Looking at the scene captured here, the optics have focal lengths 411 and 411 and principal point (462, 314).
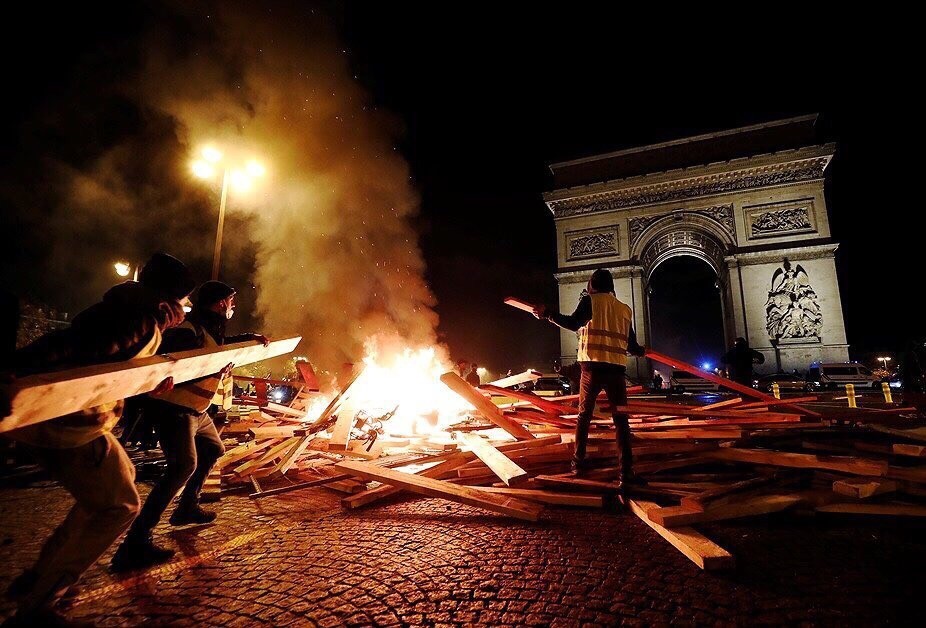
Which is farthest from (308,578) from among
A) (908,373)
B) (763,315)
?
(763,315)

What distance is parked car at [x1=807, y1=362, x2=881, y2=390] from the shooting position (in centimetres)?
1675

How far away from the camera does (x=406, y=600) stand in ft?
7.52

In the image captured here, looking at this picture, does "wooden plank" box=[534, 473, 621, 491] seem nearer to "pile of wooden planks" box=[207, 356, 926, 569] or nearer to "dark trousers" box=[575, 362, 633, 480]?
"pile of wooden planks" box=[207, 356, 926, 569]

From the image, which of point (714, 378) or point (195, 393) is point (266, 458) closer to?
point (195, 393)

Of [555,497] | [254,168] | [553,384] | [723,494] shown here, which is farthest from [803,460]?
[553,384]

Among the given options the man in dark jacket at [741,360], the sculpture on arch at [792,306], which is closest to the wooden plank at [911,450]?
the man in dark jacket at [741,360]

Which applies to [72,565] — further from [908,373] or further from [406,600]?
[908,373]

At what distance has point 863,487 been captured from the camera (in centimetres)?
349

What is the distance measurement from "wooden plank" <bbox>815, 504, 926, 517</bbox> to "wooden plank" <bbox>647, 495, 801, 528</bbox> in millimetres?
253

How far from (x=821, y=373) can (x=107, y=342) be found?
2336 centimetres

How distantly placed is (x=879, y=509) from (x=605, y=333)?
257 cm

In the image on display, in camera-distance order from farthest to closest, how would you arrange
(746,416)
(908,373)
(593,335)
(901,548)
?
(908,373) → (746,416) → (593,335) → (901,548)

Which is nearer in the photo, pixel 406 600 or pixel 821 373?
pixel 406 600

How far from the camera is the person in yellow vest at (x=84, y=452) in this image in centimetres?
206
